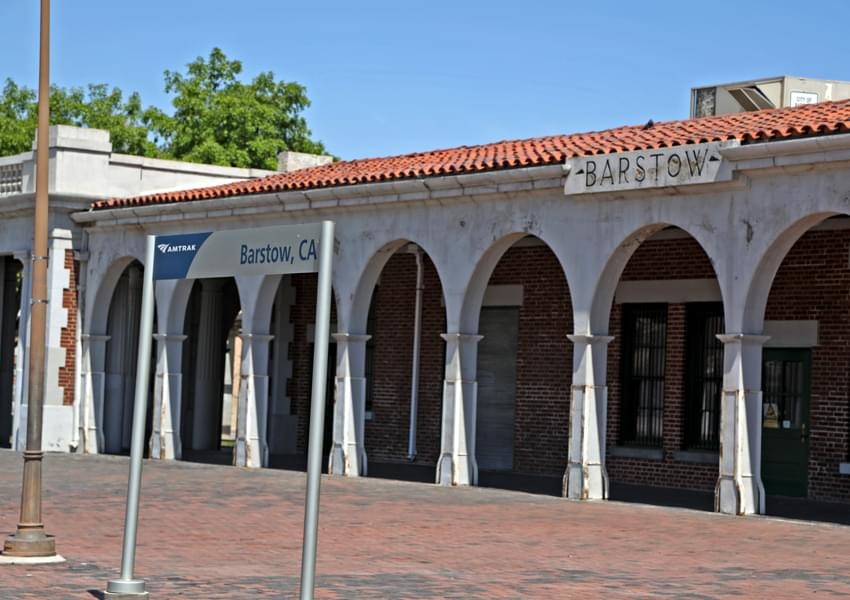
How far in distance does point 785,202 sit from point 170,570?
8304 mm

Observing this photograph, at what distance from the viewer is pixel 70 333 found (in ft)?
90.7

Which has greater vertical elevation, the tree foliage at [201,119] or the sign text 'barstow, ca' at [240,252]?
the tree foliage at [201,119]

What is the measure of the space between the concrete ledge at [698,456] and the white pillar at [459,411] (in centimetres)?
276

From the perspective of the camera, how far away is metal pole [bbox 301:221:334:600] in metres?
8.30

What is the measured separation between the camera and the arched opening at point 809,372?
2019 cm

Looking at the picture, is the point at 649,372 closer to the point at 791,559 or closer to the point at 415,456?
the point at 415,456

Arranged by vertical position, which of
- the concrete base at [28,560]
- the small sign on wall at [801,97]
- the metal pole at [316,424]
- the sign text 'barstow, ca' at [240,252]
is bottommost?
the concrete base at [28,560]

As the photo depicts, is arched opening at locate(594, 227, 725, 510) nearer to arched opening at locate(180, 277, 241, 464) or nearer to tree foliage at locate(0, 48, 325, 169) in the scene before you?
arched opening at locate(180, 277, 241, 464)

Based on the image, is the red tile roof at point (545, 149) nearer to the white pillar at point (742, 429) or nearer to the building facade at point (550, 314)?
the building facade at point (550, 314)

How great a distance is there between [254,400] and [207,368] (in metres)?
5.40

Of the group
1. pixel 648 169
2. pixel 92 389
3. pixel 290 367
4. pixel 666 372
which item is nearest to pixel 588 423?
pixel 666 372

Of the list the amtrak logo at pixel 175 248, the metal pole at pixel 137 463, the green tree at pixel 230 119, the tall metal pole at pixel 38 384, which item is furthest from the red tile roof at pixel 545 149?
the green tree at pixel 230 119

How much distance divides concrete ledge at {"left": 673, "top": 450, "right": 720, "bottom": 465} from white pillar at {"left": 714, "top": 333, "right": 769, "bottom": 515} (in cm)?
345

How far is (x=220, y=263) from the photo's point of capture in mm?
10227
